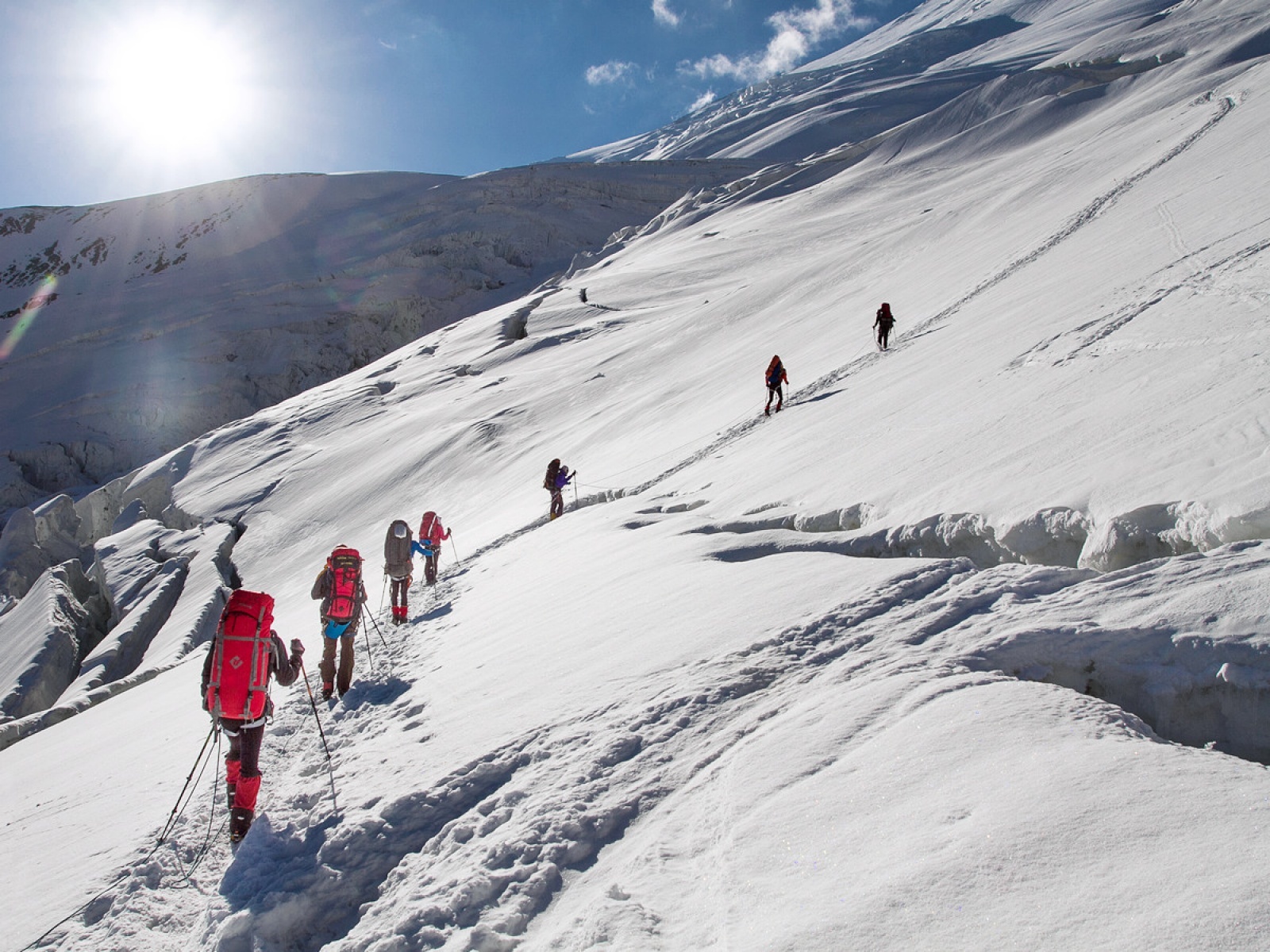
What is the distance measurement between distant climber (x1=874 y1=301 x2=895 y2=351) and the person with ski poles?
12.5m

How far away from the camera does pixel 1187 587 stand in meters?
3.52

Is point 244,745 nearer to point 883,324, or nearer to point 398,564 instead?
point 398,564

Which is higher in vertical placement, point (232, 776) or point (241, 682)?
point (241, 682)

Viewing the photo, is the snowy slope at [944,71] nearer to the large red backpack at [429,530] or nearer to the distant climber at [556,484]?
the distant climber at [556,484]

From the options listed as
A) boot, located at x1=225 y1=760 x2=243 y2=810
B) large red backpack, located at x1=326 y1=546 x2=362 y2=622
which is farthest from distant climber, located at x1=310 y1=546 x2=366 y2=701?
boot, located at x1=225 y1=760 x2=243 y2=810

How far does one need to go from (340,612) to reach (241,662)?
6.80 ft

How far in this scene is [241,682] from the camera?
4.52 m

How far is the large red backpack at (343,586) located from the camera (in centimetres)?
662

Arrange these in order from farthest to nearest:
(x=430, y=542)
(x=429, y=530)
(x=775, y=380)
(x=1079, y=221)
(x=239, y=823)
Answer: (x=1079, y=221) → (x=775, y=380) → (x=429, y=530) → (x=430, y=542) → (x=239, y=823)

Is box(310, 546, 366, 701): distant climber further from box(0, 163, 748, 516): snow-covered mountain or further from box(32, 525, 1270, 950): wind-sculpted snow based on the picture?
box(0, 163, 748, 516): snow-covered mountain

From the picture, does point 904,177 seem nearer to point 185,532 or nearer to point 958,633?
point 185,532

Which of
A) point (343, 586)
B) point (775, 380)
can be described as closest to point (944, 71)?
point (775, 380)

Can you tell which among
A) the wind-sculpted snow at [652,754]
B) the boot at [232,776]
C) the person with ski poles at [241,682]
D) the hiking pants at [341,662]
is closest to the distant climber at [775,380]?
the hiking pants at [341,662]

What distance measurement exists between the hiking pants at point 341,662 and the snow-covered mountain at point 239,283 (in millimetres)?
37749
